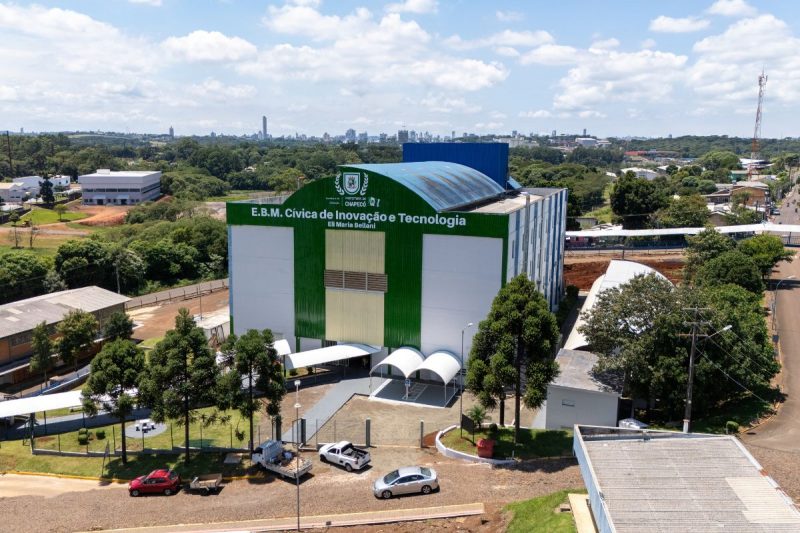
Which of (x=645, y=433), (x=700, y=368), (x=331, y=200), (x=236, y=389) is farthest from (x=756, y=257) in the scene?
(x=236, y=389)

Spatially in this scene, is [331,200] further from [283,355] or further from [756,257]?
[756,257]

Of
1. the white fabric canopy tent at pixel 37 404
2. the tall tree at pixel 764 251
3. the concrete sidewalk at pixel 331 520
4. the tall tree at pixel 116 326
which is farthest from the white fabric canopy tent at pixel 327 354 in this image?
the tall tree at pixel 764 251

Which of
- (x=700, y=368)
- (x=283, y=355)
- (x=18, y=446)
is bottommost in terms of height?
(x=18, y=446)

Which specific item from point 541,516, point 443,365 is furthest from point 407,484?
point 443,365

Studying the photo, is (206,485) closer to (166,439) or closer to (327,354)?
(166,439)

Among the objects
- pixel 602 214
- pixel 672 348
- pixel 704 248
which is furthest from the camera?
pixel 602 214

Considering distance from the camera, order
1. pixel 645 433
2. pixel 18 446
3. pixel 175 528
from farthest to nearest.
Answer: pixel 18 446
pixel 175 528
pixel 645 433
